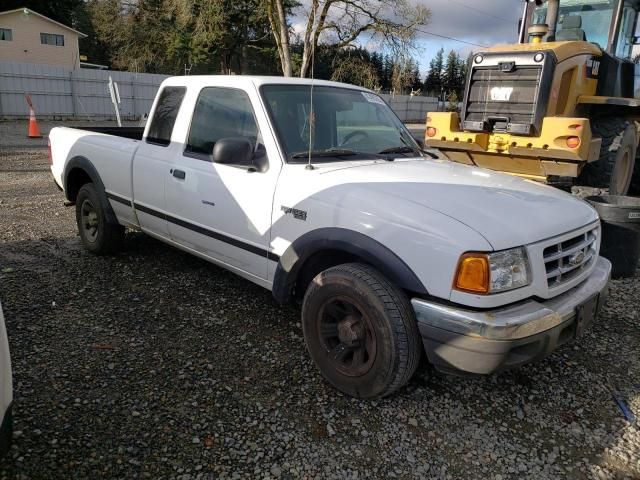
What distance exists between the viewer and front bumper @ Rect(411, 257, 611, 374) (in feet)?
7.83

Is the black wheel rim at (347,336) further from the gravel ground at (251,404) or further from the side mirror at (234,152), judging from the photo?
the side mirror at (234,152)

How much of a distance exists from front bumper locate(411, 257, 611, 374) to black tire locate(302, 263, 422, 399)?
0.37 ft

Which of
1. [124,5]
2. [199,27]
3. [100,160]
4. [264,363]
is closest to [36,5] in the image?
[124,5]

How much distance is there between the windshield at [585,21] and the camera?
7.46 meters

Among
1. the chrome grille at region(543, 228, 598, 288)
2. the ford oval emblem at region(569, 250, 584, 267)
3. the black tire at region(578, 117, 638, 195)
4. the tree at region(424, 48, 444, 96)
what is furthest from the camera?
the tree at region(424, 48, 444, 96)

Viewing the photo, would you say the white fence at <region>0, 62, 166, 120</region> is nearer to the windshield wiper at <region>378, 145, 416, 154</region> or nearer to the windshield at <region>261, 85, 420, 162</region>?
the windshield at <region>261, 85, 420, 162</region>

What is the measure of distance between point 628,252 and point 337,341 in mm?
3494

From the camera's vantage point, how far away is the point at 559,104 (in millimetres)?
6852

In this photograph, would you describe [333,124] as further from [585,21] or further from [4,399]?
[585,21]

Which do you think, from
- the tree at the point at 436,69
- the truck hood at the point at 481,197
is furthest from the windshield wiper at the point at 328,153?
the tree at the point at 436,69

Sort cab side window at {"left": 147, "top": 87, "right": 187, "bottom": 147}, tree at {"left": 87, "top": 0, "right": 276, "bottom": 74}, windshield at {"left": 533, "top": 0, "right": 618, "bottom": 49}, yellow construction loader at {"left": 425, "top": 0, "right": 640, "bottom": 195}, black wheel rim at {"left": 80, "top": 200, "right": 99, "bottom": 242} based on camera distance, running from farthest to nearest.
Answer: tree at {"left": 87, "top": 0, "right": 276, "bottom": 74} < windshield at {"left": 533, "top": 0, "right": 618, "bottom": 49} < yellow construction loader at {"left": 425, "top": 0, "right": 640, "bottom": 195} < black wheel rim at {"left": 80, "top": 200, "right": 99, "bottom": 242} < cab side window at {"left": 147, "top": 87, "right": 187, "bottom": 147}

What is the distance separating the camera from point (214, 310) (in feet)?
13.1

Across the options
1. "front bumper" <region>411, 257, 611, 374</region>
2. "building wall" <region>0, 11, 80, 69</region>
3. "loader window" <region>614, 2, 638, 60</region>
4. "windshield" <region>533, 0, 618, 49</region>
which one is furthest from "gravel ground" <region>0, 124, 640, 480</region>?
"building wall" <region>0, 11, 80, 69</region>

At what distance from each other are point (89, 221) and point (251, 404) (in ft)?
10.6
